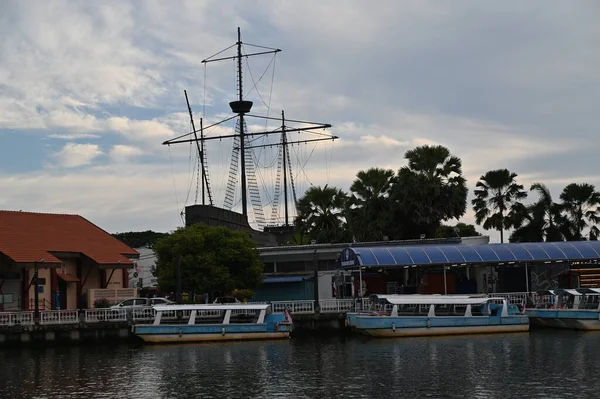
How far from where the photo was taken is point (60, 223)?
64125mm

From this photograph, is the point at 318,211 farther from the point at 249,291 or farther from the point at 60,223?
the point at 60,223

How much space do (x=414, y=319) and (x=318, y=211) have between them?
91.2 ft

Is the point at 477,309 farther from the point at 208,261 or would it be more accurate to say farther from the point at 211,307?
the point at 208,261

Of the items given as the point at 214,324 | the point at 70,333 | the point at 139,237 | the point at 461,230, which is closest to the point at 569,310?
the point at 214,324

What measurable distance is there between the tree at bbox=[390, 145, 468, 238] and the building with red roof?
79.8 feet

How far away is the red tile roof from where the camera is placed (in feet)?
179

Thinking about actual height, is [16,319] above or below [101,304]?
below

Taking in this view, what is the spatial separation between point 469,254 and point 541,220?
60.9 ft

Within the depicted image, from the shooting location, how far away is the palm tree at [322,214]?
73.9m

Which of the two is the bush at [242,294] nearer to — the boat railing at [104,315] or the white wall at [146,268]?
the boat railing at [104,315]

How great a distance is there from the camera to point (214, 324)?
48.3 metres

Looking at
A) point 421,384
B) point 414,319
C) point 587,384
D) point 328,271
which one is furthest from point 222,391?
point 328,271

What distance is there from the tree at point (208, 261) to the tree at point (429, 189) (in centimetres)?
1679

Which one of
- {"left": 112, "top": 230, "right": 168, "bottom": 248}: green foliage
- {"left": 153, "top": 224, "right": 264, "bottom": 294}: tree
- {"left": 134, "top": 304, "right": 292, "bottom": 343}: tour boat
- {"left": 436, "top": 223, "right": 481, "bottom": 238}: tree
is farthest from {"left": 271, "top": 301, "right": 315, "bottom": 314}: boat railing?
{"left": 112, "top": 230, "right": 168, "bottom": 248}: green foliage
